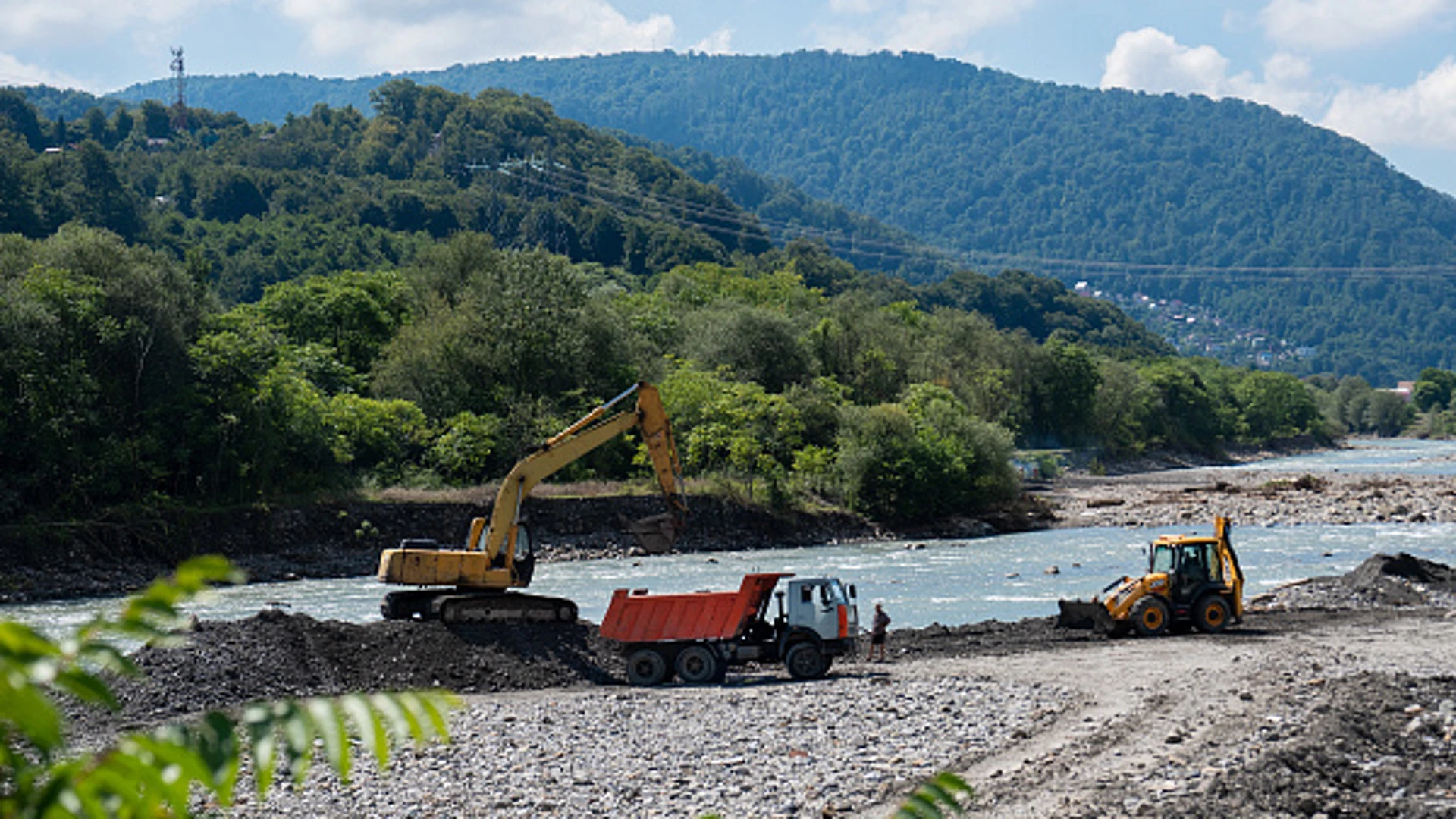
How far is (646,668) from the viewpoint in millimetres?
24203

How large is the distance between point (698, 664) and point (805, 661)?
6.46 feet

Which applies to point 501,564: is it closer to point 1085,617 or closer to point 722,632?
point 722,632

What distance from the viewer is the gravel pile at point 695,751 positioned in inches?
615

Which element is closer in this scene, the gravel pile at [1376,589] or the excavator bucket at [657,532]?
the excavator bucket at [657,532]

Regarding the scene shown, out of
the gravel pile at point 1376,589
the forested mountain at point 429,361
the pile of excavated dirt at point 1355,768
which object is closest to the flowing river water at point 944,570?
the gravel pile at point 1376,589

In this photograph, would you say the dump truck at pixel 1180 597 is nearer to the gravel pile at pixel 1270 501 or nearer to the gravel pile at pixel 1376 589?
the gravel pile at pixel 1376 589

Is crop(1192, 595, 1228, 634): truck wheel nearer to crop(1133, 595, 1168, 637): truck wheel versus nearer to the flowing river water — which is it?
crop(1133, 595, 1168, 637): truck wheel

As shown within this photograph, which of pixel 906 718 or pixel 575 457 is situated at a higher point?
pixel 575 457

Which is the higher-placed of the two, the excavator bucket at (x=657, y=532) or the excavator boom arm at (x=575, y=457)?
the excavator boom arm at (x=575, y=457)

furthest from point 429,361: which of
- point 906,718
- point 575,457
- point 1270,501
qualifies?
point 906,718

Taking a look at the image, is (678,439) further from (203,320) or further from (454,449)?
(203,320)

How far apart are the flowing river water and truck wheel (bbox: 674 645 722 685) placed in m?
9.49

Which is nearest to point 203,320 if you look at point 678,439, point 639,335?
point 678,439

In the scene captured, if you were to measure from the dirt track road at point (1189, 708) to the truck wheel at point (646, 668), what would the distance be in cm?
439
